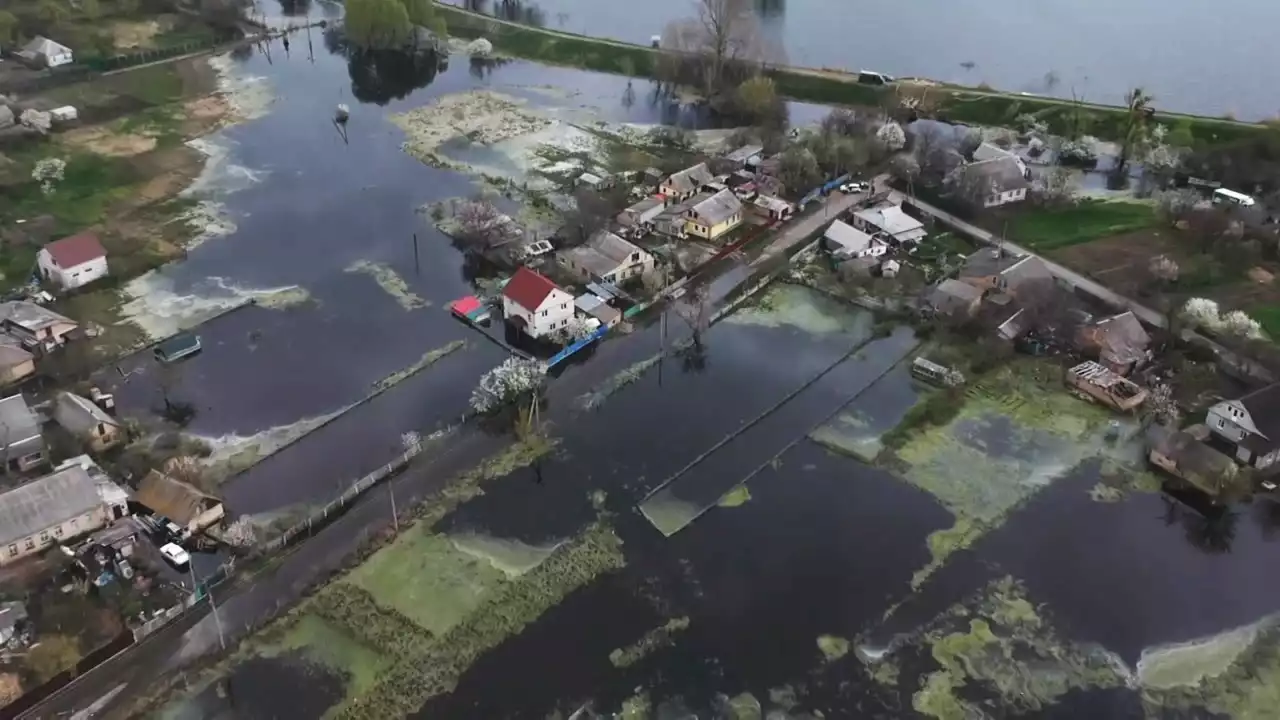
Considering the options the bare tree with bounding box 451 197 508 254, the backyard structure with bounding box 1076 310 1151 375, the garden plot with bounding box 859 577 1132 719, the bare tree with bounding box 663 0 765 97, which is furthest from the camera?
the bare tree with bounding box 663 0 765 97

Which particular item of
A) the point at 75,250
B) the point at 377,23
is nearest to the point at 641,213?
the point at 75,250

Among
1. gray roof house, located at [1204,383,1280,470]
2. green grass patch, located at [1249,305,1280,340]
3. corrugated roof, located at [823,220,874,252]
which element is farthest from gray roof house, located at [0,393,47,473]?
green grass patch, located at [1249,305,1280,340]

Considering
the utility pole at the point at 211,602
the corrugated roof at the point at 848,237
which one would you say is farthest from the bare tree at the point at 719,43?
the utility pole at the point at 211,602

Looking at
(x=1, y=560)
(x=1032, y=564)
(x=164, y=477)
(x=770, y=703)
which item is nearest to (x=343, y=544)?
(x=164, y=477)

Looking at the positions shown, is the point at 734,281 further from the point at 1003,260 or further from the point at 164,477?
the point at 164,477

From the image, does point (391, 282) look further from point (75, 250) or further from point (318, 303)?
point (75, 250)

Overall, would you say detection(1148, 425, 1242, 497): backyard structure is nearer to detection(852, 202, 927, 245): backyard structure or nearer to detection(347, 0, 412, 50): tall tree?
detection(852, 202, 927, 245): backyard structure
